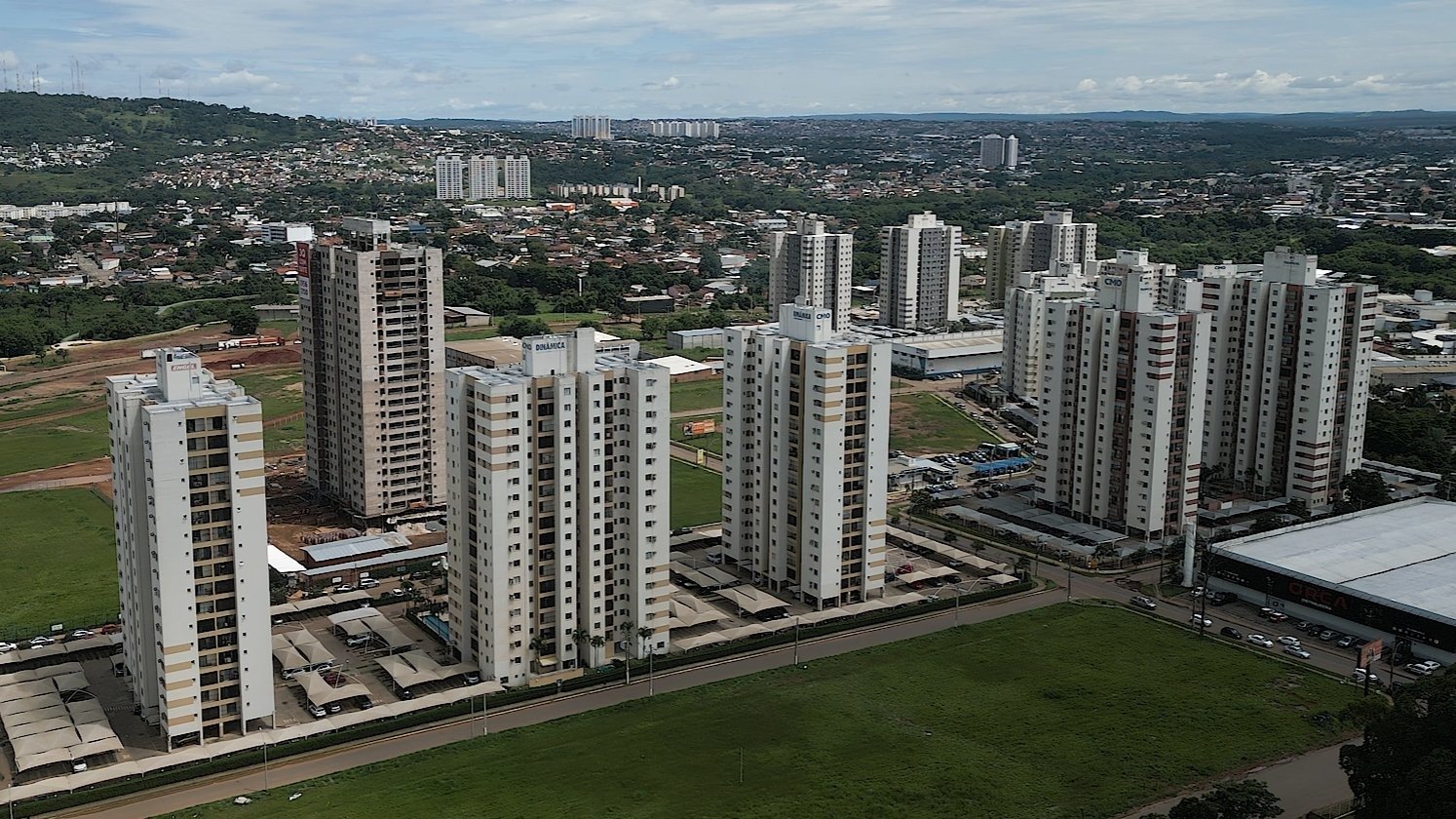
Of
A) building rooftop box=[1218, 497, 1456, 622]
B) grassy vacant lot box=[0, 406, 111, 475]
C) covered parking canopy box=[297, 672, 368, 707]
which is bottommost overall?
covered parking canopy box=[297, 672, 368, 707]

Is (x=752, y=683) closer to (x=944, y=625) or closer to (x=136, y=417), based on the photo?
(x=944, y=625)

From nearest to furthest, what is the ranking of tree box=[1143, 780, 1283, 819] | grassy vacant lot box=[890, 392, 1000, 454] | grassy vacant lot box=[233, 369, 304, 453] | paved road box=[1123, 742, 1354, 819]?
tree box=[1143, 780, 1283, 819] → paved road box=[1123, 742, 1354, 819] → grassy vacant lot box=[233, 369, 304, 453] → grassy vacant lot box=[890, 392, 1000, 454]

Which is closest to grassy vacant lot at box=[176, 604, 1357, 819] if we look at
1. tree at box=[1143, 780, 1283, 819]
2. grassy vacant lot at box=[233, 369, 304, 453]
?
tree at box=[1143, 780, 1283, 819]

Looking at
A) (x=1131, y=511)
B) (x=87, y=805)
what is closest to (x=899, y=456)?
(x=1131, y=511)

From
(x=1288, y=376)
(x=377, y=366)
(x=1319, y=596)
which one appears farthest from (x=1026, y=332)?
(x=377, y=366)

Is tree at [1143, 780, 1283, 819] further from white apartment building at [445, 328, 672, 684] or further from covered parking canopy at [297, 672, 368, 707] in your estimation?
covered parking canopy at [297, 672, 368, 707]

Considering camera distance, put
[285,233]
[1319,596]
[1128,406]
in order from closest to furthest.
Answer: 1. [1319,596]
2. [1128,406]
3. [285,233]

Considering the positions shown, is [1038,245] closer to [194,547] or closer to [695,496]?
[695,496]
